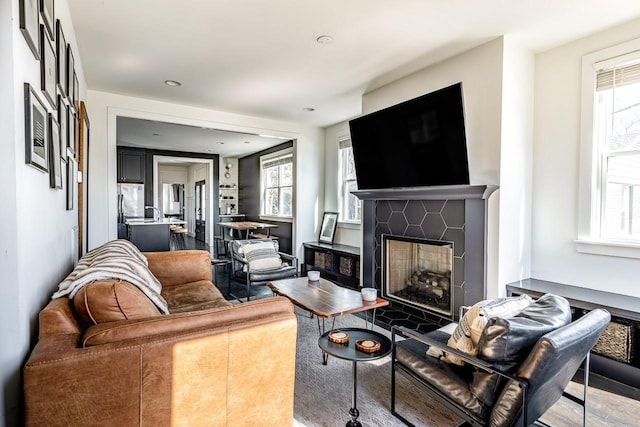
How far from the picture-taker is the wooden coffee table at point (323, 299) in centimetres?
243

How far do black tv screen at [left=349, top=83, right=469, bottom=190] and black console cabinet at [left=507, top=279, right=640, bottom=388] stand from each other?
4.11 feet

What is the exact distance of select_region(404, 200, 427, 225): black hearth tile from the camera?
11.6 ft

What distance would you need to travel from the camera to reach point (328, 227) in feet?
18.9

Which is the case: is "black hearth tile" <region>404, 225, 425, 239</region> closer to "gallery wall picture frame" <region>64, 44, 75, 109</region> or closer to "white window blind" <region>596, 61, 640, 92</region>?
"white window blind" <region>596, 61, 640, 92</region>

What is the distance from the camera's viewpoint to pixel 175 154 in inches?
333

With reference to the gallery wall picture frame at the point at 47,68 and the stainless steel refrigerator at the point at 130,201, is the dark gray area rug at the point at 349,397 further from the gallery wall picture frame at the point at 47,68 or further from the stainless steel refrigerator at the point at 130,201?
the stainless steel refrigerator at the point at 130,201

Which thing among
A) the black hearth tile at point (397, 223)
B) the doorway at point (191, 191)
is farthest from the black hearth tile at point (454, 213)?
the doorway at point (191, 191)

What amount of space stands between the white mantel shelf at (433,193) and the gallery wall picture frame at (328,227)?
154 centimetres

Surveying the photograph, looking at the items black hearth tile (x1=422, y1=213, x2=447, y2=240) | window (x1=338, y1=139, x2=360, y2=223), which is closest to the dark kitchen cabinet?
window (x1=338, y1=139, x2=360, y2=223)

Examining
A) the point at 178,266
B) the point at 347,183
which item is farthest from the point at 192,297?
the point at 347,183

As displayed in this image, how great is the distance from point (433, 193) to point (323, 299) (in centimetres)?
151

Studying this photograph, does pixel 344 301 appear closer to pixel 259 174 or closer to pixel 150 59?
pixel 150 59

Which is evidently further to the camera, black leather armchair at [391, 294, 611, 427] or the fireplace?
the fireplace

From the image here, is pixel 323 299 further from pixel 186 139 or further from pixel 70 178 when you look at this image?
pixel 186 139
